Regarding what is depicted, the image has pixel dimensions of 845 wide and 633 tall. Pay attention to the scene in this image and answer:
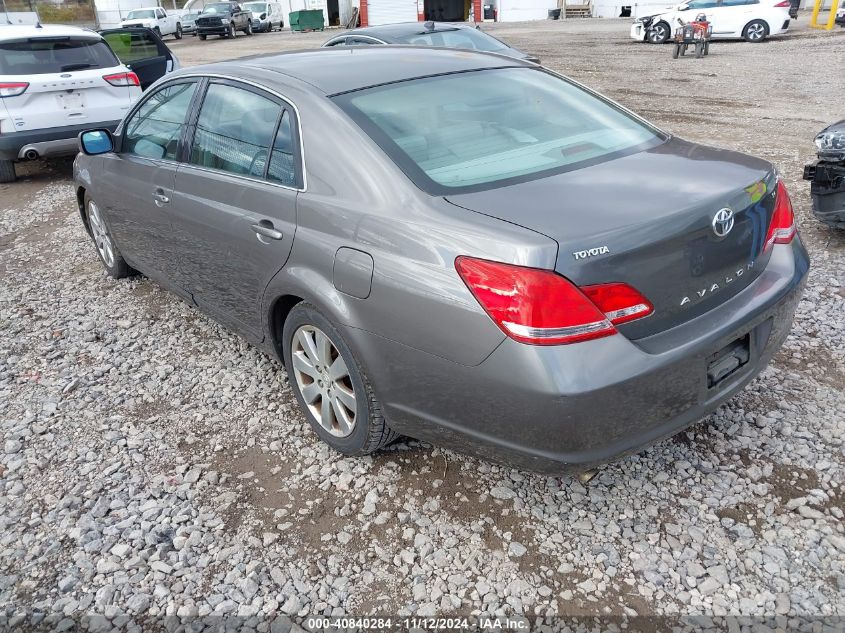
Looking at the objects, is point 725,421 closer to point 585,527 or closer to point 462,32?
point 585,527

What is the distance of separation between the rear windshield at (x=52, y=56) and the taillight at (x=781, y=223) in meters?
8.28

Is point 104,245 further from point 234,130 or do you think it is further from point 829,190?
point 829,190

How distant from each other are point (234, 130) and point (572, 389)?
2193 millimetres

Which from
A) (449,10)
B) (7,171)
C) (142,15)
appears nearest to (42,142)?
(7,171)

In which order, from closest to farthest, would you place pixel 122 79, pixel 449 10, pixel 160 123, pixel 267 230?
pixel 267 230 < pixel 160 123 < pixel 122 79 < pixel 449 10

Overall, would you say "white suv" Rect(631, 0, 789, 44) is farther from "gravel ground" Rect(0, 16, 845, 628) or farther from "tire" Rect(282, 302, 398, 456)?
"tire" Rect(282, 302, 398, 456)

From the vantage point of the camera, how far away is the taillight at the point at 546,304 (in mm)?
2160

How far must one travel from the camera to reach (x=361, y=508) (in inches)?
113

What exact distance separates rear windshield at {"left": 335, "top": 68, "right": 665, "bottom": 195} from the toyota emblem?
58cm

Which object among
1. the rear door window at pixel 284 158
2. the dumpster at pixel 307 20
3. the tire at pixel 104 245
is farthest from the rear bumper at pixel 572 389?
the dumpster at pixel 307 20

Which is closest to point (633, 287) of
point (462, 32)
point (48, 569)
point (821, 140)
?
point (48, 569)

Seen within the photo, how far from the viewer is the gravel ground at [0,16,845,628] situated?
2430 millimetres

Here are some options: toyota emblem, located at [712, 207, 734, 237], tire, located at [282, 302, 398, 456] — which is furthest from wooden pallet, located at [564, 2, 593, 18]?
toyota emblem, located at [712, 207, 734, 237]

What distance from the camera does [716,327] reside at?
8.01ft
